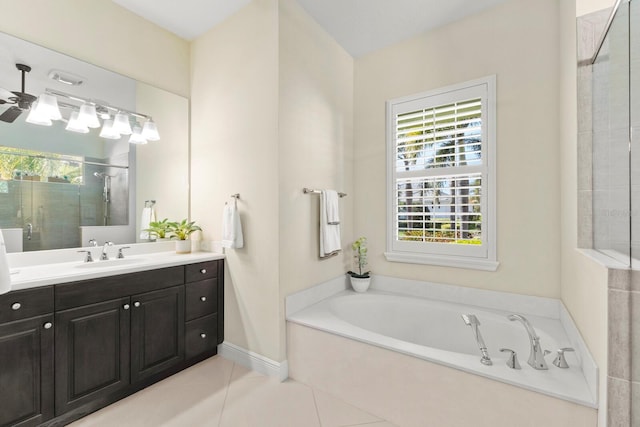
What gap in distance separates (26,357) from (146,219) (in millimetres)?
1190

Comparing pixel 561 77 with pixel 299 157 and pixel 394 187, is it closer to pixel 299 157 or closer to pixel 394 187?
pixel 394 187

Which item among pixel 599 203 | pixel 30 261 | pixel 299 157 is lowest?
pixel 30 261

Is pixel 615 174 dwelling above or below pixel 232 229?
above

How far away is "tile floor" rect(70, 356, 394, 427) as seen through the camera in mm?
1645

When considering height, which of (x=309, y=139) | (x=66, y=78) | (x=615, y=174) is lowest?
(x=615, y=174)

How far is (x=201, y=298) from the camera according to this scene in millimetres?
2244

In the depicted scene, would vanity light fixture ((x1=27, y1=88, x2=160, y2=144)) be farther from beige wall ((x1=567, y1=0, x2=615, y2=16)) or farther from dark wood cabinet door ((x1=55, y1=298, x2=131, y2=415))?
beige wall ((x1=567, y1=0, x2=615, y2=16))

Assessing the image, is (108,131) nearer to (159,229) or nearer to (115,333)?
(159,229)

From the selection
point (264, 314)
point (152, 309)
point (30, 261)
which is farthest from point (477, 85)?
point (30, 261)

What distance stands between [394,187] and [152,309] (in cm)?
214

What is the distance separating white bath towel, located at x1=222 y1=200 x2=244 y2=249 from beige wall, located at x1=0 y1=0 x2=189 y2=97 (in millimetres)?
1321

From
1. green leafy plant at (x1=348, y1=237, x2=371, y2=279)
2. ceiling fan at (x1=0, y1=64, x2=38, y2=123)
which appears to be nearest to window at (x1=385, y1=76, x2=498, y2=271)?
green leafy plant at (x1=348, y1=237, x2=371, y2=279)

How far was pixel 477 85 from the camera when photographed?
2.22m

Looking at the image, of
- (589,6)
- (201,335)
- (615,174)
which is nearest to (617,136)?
(615,174)
